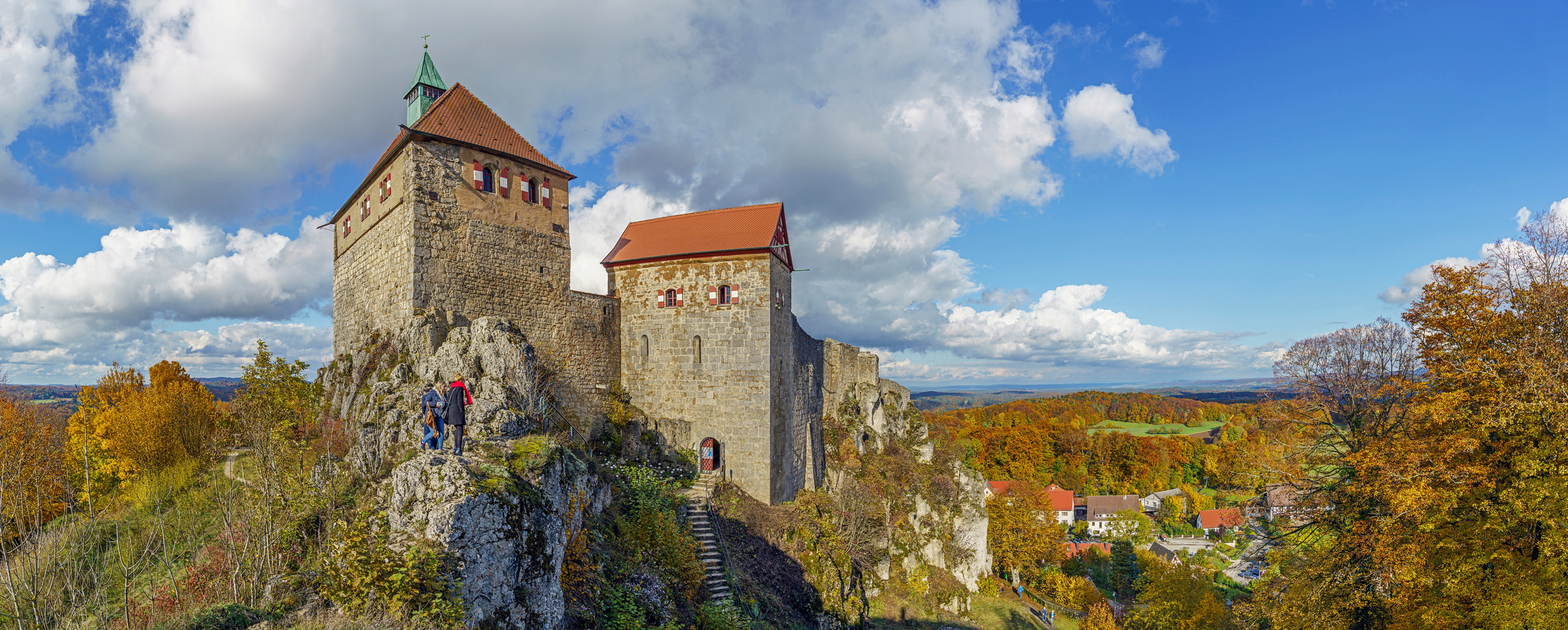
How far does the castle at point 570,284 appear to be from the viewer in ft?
61.6

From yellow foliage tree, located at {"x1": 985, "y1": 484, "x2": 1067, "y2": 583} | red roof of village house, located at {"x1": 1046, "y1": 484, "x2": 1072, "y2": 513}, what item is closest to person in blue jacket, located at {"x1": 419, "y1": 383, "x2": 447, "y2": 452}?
yellow foliage tree, located at {"x1": 985, "y1": 484, "x2": 1067, "y2": 583}

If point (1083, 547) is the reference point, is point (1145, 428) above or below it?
above

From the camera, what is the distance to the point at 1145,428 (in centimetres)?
10756

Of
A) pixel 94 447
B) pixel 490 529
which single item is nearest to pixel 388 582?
pixel 490 529

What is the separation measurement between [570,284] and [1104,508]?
73.6 m

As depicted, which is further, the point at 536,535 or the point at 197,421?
the point at 197,421

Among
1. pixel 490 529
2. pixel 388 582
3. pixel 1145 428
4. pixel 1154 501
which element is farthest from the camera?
pixel 1145 428

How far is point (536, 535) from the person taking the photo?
410 inches

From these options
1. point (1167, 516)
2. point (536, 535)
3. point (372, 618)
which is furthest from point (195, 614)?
point (1167, 516)

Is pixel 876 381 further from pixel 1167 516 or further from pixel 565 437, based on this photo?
pixel 1167 516

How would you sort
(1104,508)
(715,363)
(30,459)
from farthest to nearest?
(1104,508), (715,363), (30,459)

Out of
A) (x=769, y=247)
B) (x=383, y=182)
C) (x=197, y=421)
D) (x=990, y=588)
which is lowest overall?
(x=990, y=588)

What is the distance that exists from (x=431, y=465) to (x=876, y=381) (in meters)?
30.0

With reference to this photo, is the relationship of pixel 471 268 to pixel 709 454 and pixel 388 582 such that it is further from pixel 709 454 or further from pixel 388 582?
pixel 388 582
